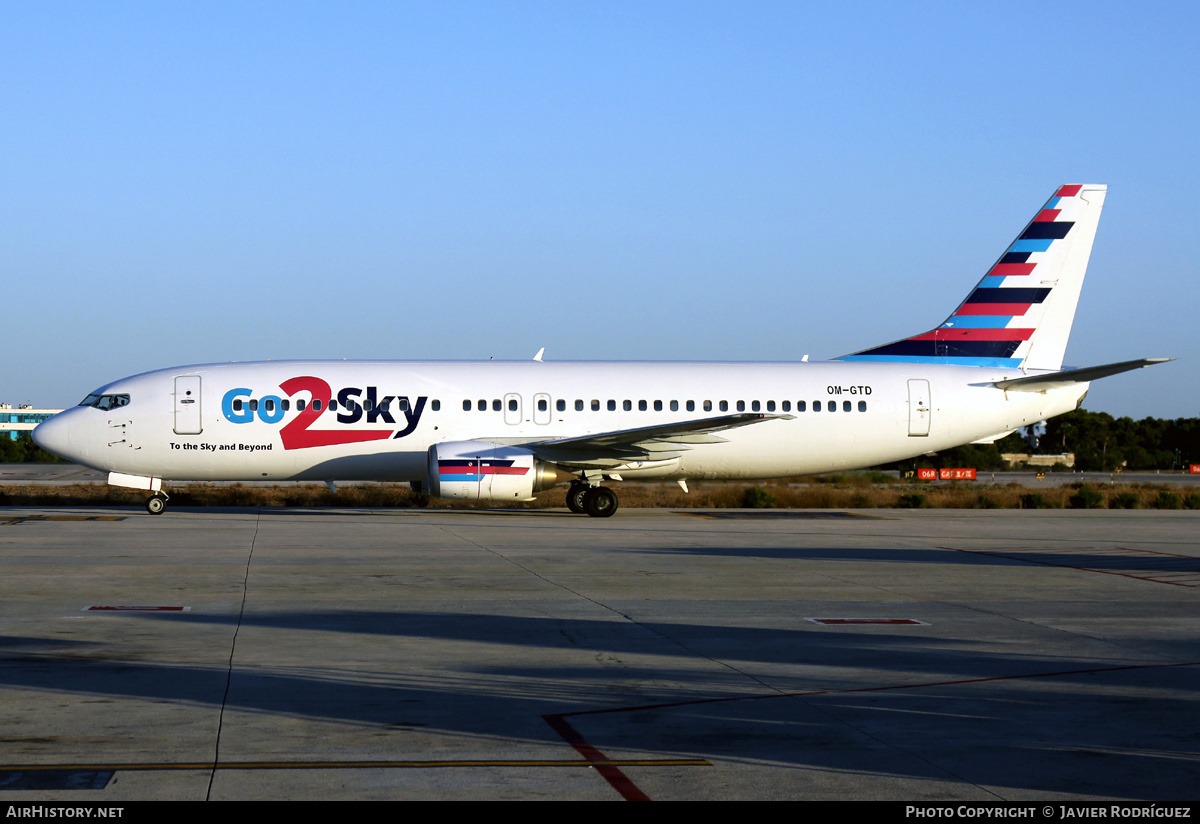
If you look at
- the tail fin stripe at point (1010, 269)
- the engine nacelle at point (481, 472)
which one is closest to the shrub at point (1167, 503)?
the tail fin stripe at point (1010, 269)

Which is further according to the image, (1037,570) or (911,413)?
(911,413)

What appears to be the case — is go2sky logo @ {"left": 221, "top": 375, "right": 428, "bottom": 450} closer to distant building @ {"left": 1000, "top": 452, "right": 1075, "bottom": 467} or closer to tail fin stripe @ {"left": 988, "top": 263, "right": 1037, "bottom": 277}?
tail fin stripe @ {"left": 988, "top": 263, "right": 1037, "bottom": 277}

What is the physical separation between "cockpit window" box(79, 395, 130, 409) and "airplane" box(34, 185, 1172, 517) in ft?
0.11

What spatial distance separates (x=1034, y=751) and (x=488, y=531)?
1672 cm

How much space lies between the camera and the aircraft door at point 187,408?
26.5 metres

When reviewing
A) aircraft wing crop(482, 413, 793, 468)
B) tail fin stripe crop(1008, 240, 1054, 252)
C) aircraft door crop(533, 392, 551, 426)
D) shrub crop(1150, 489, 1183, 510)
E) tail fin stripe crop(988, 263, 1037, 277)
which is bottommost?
shrub crop(1150, 489, 1183, 510)

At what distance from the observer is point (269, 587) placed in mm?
13734

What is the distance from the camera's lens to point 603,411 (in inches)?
1096

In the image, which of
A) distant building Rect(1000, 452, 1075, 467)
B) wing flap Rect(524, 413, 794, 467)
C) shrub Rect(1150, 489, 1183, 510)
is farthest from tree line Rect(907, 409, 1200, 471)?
wing flap Rect(524, 413, 794, 467)

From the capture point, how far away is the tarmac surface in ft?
19.5

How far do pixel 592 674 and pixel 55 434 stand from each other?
22037 millimetres

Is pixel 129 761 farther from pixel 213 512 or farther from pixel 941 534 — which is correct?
pixel 213 512

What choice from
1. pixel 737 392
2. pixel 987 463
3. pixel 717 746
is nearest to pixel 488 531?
pixel 737 392

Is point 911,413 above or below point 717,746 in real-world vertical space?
above
